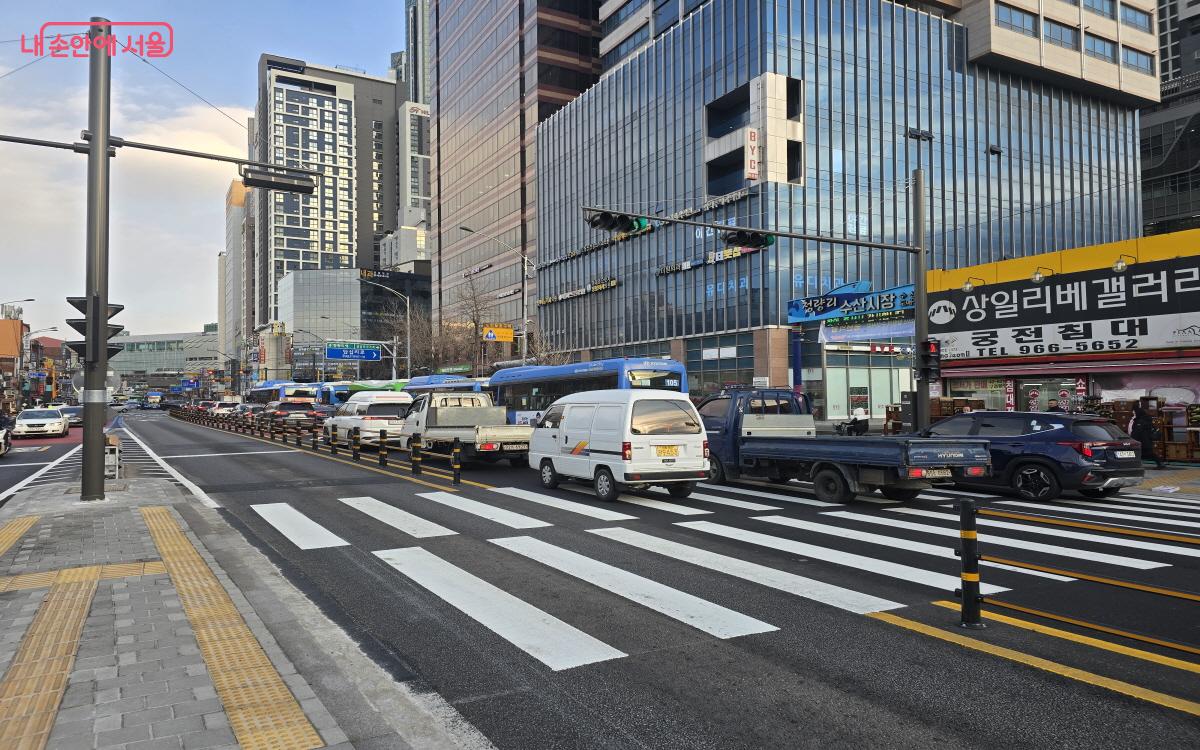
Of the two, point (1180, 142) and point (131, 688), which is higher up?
point (1180, 142)

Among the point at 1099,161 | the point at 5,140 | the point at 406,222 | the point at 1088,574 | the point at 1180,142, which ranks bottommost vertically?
the point at 1088,574

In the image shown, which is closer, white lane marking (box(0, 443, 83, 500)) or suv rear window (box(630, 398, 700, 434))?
suv rear window (box(630, 398, 700, 434))

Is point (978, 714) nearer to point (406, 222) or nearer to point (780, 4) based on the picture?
point (780, 4)

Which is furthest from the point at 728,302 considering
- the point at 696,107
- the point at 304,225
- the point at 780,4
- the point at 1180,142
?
the point at 304,225

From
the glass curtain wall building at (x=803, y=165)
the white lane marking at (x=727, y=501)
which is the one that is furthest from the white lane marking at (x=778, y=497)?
the glass curtain wall building at (x=803, y=165)

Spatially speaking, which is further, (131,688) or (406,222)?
(406,222)

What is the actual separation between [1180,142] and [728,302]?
192 ft

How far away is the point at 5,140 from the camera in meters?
11.1

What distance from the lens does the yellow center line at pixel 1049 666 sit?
4.31m

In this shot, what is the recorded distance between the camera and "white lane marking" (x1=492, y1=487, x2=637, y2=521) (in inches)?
439

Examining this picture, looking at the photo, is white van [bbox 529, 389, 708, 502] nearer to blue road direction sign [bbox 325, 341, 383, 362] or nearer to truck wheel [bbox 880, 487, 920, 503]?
truck wheel [bbox 880, 487, 920, 503]

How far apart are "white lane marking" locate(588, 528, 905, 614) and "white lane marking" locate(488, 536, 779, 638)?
0.87 meters

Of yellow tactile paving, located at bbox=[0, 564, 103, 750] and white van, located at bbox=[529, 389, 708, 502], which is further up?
white van, located at bbox=[529, 389, 708, 502]

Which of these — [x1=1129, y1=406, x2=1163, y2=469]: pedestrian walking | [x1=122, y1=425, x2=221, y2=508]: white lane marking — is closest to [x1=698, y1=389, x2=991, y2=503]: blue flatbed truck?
[x1=1129, y1=406, x2=1163, y2=469]: pedestrian walking
